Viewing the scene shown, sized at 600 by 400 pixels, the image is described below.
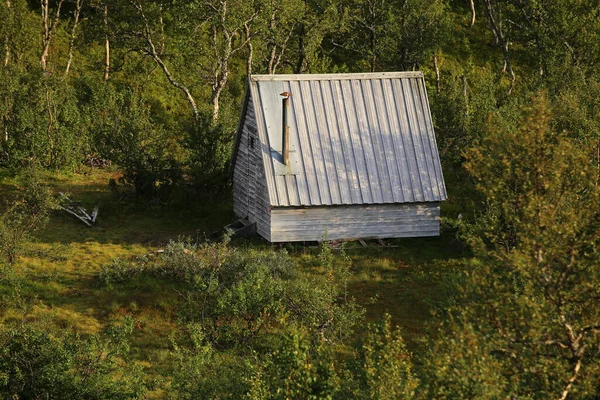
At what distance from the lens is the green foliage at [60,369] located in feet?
57.7

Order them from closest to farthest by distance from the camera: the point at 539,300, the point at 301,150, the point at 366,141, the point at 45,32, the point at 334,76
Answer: the point at 539,300
the point at 301,150
the point at 366,141
the point at 334,76
the point at 45,32

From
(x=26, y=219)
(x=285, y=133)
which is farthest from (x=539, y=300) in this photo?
(x=26, y=219)

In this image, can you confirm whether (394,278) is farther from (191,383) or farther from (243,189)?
(191,383)

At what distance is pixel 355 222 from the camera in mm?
28297

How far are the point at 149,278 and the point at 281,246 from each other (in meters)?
4.75

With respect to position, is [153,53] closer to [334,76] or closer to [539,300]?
[334,76]

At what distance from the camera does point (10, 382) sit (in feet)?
59.2

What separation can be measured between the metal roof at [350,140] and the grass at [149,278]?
1898 mm

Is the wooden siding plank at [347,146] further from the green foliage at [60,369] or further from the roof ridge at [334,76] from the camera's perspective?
the green foliage at [60,369]

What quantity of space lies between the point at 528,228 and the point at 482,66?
138 feet

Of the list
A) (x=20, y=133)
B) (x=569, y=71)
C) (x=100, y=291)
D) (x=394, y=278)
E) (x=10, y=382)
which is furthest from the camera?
(x=569, y=71)

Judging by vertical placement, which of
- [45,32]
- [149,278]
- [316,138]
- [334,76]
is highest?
[45,32]

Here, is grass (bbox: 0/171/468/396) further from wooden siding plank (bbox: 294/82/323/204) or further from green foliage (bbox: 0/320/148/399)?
green foliage (bbox: 0/320/148/399)

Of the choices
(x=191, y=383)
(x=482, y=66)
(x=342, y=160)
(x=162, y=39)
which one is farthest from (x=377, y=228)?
(x=482, y=66)
